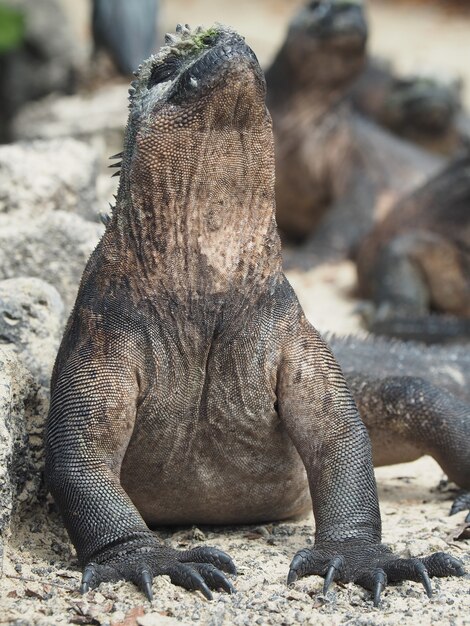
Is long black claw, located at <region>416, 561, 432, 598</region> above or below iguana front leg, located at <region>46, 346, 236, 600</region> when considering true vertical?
below

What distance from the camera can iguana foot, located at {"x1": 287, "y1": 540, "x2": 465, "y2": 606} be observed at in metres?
4.31

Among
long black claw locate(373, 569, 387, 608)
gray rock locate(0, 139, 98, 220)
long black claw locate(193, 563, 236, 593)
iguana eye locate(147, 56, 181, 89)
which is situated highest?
gray rock locate(0, 139, 98, 220)

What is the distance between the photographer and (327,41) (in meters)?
13.1

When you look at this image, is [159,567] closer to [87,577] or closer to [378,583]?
[87,577]

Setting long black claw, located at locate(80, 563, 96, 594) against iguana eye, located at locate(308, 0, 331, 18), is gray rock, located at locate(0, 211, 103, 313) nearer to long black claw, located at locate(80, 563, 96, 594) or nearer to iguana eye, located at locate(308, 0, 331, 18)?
long black claw, located at locate(80, 563, 96, 594)

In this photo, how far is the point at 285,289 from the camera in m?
5.02

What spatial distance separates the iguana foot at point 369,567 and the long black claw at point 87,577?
67 centimetres

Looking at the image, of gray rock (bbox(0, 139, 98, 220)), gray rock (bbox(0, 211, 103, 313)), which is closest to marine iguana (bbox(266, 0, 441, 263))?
gray rock (bbox(0, 139, 98, 220))

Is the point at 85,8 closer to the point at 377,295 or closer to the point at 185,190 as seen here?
the point at 377,295

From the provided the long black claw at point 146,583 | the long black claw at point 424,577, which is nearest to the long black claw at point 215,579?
the long black claw at point 146,583

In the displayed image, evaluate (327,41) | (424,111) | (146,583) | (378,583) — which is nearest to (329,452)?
(378,583)

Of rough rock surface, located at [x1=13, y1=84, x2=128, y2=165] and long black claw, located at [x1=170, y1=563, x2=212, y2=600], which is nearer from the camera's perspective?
long black claw, located at [x1=170, y1=563, x2=212, y2=600]

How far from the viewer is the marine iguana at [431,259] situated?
1081 centimetres

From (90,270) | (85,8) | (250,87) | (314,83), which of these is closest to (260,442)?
(90,270)
